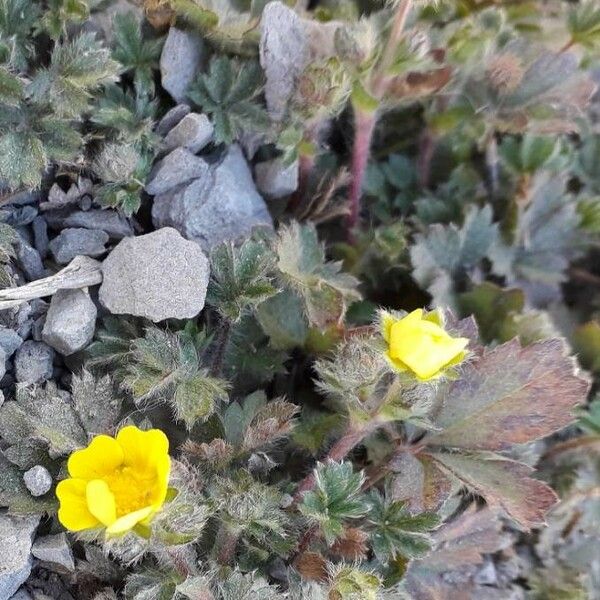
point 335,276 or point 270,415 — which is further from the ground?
point 335,276

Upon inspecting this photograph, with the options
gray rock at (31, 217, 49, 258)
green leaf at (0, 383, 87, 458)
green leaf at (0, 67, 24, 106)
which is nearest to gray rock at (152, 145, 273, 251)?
gray rock at (31, 217, 49, 258)

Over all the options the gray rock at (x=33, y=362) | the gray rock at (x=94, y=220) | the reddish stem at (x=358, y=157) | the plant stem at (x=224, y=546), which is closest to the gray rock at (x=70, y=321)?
the gray rock at (x=33, y=362)

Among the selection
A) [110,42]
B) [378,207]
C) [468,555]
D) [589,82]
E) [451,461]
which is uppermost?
[589,82]

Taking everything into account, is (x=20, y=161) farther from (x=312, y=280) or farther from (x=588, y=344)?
(x=588, y=344)

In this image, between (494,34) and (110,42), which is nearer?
(110,42)

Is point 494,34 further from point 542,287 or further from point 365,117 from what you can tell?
point 542,287

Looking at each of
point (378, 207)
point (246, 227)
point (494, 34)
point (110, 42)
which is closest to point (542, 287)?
point (378, 207)

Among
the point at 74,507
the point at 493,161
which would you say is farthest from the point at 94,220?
the point at 493,161
